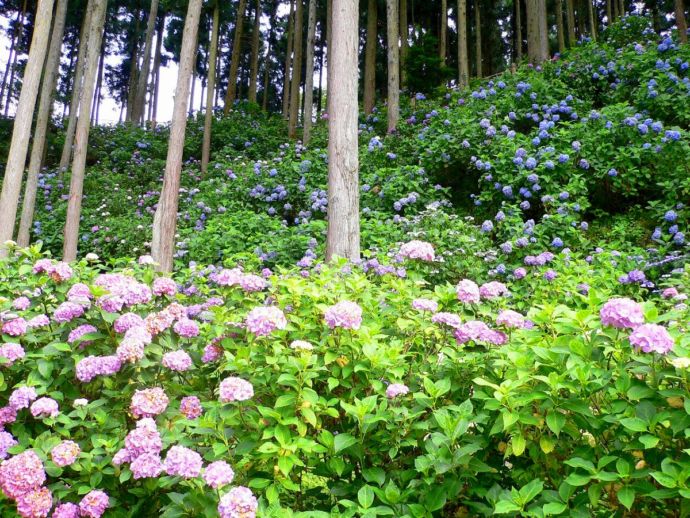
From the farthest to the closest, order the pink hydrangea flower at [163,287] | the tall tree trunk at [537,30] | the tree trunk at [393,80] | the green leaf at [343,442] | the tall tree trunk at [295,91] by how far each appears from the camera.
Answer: the tall tree trunk at [295,91] → the tall tree trunk at [537,30] → the tree trunk at [393,80] → the pink hydrangea flower at [163,287] → the green leaf at [343,442]

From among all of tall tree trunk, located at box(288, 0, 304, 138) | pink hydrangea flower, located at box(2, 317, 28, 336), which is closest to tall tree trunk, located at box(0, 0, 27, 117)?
tall tree trunk, located at box(288, 0, 304, 138)

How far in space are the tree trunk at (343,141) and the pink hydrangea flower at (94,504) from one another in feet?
12.2

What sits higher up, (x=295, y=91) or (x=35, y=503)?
(x=295, y=91)

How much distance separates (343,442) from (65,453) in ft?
3.27

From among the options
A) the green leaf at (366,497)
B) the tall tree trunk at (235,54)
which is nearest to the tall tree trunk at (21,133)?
the green leaf at (366,497)

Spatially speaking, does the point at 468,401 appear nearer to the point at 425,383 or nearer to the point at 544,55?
the point at 425,383

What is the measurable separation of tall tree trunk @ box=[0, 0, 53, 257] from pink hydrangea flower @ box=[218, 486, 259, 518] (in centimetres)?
766

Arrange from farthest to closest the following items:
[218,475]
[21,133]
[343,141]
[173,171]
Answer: [21,133]
[173,171]
[343,141]
[218,475]

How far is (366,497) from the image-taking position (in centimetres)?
171

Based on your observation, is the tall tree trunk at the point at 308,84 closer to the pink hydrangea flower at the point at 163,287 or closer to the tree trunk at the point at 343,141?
the tree trunk at the point at 343,141

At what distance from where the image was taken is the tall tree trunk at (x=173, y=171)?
286 inches

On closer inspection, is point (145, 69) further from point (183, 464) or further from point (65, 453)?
point (183, 464)

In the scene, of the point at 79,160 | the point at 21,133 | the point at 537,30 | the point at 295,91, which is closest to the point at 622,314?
the point at 21,133

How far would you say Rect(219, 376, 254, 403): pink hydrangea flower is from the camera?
5.86ft
